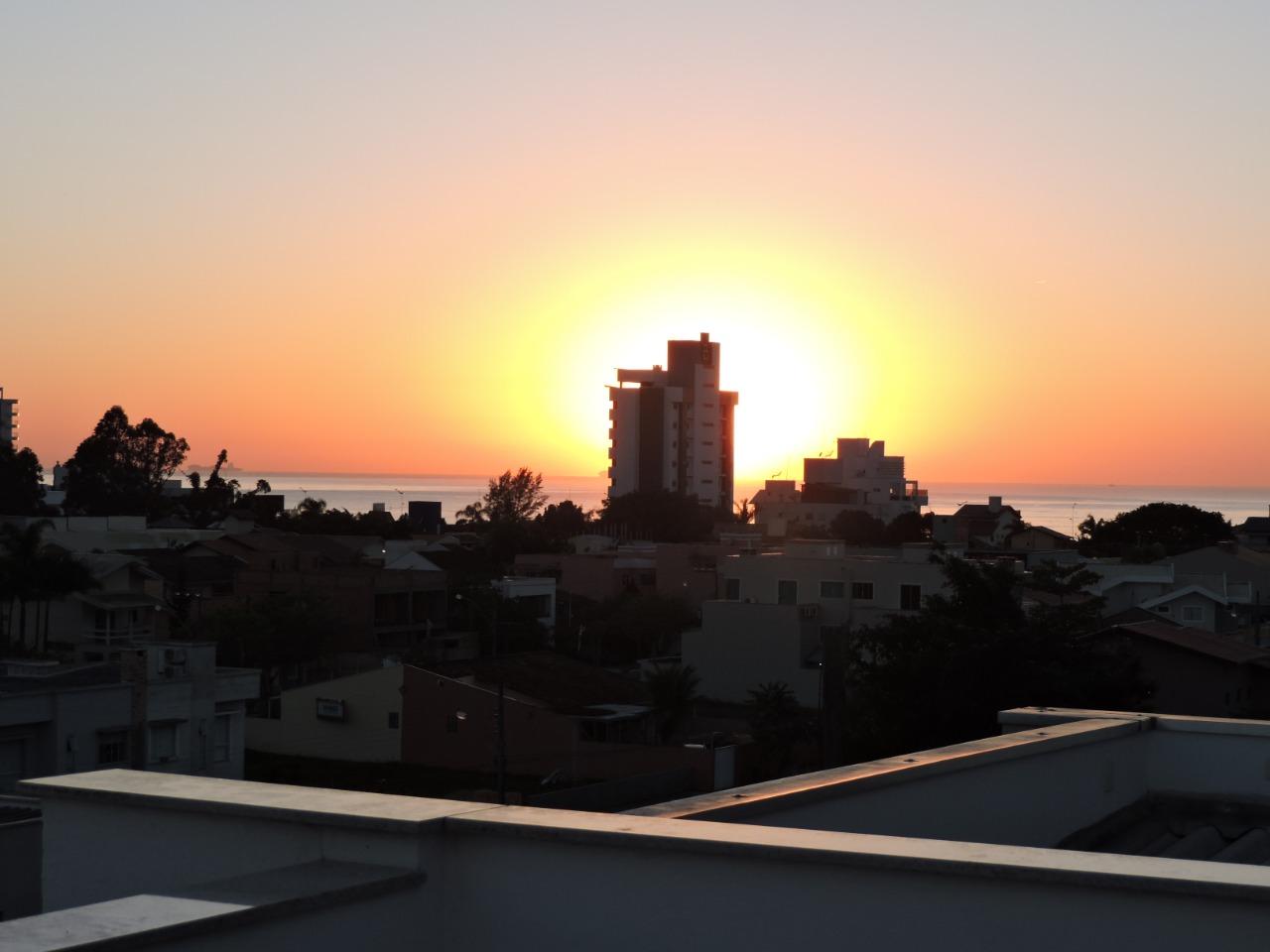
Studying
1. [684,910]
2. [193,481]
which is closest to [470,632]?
[684,910]

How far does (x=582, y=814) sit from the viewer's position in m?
3.48

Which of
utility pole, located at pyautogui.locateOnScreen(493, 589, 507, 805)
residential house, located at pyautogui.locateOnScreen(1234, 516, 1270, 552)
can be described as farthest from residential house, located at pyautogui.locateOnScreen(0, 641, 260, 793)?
residential house, located at pyautogui.locateOnScreen(1234, 516, 1270, 552)

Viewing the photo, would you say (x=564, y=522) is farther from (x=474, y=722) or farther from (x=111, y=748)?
(x=111, y=748)

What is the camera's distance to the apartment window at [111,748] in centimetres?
2547

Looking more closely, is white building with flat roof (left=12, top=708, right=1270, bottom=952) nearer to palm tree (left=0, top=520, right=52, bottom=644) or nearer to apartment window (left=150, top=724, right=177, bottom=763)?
apartment window (left=150, top=724, right=177, bottom=763)

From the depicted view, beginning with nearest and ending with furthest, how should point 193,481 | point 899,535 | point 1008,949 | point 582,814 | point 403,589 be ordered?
point 1008,949 < point 582,814 < point 403,589 < point 899,535 < point 193,481

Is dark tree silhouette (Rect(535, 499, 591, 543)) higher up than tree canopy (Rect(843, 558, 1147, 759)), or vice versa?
dark tree silhouette (Rect(535, 499, 591, 543))

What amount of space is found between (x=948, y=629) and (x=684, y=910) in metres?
21.8

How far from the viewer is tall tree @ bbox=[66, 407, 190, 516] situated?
347ft

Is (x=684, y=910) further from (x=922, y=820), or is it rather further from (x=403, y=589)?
(x=403, y=589)

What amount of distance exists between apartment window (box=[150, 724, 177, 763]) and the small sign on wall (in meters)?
9.22

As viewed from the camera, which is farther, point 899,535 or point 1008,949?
point 899,535

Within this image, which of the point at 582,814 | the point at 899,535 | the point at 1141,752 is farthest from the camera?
the point at 899,535

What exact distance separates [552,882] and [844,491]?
411ft
